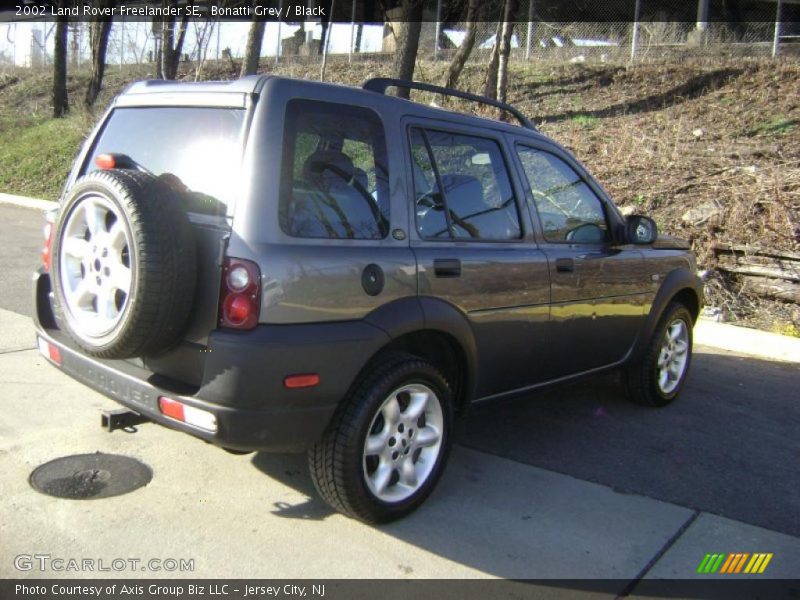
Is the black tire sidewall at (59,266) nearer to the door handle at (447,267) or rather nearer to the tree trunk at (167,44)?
the door handle at (447,267)

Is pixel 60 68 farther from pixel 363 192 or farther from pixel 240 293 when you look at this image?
pixel 240 293

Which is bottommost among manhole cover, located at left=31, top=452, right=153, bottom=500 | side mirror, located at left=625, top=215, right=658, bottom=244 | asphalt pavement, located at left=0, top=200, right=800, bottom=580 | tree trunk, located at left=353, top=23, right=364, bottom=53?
asphalt pavement, located at left=0, top=200, right=800, bottom=580

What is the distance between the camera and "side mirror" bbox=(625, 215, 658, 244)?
4.91m

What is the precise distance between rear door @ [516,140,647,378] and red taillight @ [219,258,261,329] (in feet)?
6.39

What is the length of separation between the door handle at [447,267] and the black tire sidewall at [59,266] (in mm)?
1368

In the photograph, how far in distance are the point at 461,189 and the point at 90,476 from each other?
239 cm

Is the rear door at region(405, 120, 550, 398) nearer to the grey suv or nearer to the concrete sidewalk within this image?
the grey suv

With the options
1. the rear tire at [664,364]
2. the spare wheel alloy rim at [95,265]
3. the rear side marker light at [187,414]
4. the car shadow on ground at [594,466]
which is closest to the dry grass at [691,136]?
the rear tire at [664,364]

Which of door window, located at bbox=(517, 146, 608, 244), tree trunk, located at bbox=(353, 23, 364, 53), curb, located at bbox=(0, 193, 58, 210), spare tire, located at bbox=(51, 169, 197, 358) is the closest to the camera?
spare tire, located at bbox=(51, 169, 197, 358)

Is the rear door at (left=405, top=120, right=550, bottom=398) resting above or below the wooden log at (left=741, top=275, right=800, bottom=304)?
above

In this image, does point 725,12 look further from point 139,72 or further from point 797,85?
point 139,72

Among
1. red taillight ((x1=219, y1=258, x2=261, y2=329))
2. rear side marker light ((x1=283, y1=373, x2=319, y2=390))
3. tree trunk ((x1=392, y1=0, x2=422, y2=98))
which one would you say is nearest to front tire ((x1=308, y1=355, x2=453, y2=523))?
rear side marker light ((x1=283, y1=373, x2=319, y2=390))

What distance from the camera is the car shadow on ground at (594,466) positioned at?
359cm

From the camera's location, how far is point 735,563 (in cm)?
345
